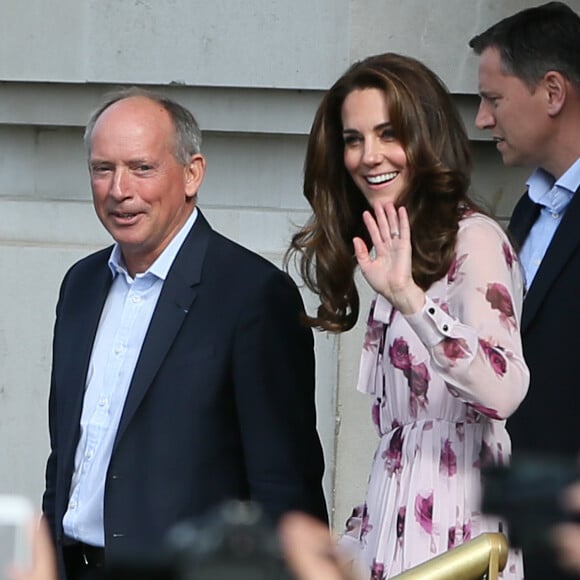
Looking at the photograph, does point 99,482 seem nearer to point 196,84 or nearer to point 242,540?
point 196,84

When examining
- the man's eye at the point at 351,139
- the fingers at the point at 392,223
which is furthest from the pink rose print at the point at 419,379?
the man's eye at the point at 351,139

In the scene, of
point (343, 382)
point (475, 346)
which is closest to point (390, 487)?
point (475, 346)

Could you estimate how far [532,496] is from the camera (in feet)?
3.41

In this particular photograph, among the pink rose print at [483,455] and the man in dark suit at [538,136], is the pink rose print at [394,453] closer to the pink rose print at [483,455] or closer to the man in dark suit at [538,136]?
the pink rose print at [483,455]

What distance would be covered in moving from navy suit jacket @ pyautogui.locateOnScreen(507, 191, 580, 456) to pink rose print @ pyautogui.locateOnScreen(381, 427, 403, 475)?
604mm

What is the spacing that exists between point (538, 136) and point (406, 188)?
0.78 m

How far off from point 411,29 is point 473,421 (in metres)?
1.79

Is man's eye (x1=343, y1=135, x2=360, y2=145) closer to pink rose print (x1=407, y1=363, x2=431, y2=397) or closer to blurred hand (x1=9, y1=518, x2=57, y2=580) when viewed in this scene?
pink rose print (x1=407, y1=363, x2=431, y2=397)

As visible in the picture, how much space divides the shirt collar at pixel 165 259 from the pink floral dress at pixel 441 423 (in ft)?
1.80

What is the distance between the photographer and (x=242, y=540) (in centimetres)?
98

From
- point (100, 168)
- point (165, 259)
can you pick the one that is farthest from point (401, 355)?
point (100, 168)

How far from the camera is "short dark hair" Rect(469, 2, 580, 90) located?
3.47 meters

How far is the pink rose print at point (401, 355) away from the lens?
Answer: 264 cm

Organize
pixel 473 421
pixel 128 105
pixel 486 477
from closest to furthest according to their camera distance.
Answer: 1. pixel 486 477
2. pixel 473 421
3. pixel 128 105
